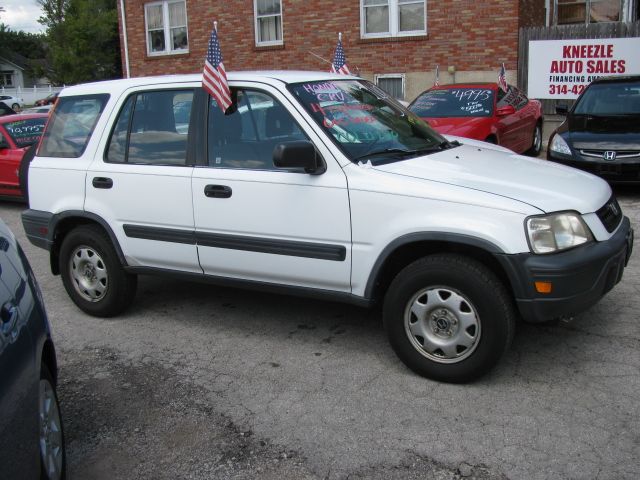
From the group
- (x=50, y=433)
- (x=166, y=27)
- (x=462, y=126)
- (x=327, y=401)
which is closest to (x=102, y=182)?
(x=327, y=401)

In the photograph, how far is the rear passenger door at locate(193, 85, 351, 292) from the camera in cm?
424

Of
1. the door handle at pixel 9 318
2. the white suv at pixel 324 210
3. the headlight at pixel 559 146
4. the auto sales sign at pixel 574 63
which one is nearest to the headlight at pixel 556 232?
the white suv at pixel 324 210

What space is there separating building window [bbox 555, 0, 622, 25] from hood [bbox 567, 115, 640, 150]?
38.4 feet

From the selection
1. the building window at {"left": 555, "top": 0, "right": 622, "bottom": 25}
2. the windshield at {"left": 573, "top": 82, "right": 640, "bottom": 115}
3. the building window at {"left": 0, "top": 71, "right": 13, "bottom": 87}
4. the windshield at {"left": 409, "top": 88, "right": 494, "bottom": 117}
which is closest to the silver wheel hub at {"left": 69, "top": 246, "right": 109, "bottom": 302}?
the windshield at {"left": 409, "top": 88, "right": 494, "bottom": 117}

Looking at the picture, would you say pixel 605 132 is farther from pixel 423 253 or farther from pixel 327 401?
pixel 327 401

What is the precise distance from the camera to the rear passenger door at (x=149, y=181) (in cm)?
482

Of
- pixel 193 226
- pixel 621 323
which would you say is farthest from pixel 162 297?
pixel 621 323

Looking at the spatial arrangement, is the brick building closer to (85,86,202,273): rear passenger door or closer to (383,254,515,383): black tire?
(85,86,202,273): rear passenger door

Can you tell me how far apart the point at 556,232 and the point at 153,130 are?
9.46ft

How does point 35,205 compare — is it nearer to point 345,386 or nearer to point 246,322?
point 246,322

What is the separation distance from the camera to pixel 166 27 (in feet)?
69.7

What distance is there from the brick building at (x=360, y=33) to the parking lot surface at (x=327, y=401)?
39.2 feet

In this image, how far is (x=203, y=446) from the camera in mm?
3557

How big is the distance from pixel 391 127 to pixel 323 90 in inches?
21.0
